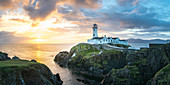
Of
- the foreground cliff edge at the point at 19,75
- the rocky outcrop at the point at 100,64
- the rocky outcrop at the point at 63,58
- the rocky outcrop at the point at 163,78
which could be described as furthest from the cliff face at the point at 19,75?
the rocky outcrop at the point at 63,58

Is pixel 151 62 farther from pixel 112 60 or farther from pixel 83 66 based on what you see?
pixel 83 66

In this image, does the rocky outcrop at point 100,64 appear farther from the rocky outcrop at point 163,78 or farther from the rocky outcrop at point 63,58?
the rocky outcrop at point 163,78

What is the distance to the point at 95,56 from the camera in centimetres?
7081

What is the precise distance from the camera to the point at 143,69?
149 ft

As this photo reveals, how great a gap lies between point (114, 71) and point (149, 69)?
12634 millimetres

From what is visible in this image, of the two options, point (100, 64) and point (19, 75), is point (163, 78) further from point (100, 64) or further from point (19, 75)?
point (19, 75)

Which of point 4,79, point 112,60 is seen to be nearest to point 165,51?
point 112,60

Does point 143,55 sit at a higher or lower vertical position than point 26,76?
higher

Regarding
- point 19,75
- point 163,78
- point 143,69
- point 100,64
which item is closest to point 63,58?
point 100,64

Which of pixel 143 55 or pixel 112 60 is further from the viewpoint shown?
pixel 112 60

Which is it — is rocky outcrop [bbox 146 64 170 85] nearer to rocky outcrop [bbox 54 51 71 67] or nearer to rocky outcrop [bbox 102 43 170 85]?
rocky outcrop [bbox 102 43 170 85]

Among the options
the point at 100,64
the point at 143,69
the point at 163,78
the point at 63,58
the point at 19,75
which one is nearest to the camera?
the point at 19,75

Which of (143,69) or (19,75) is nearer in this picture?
(19,75)

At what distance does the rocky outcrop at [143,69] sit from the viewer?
42900mm
